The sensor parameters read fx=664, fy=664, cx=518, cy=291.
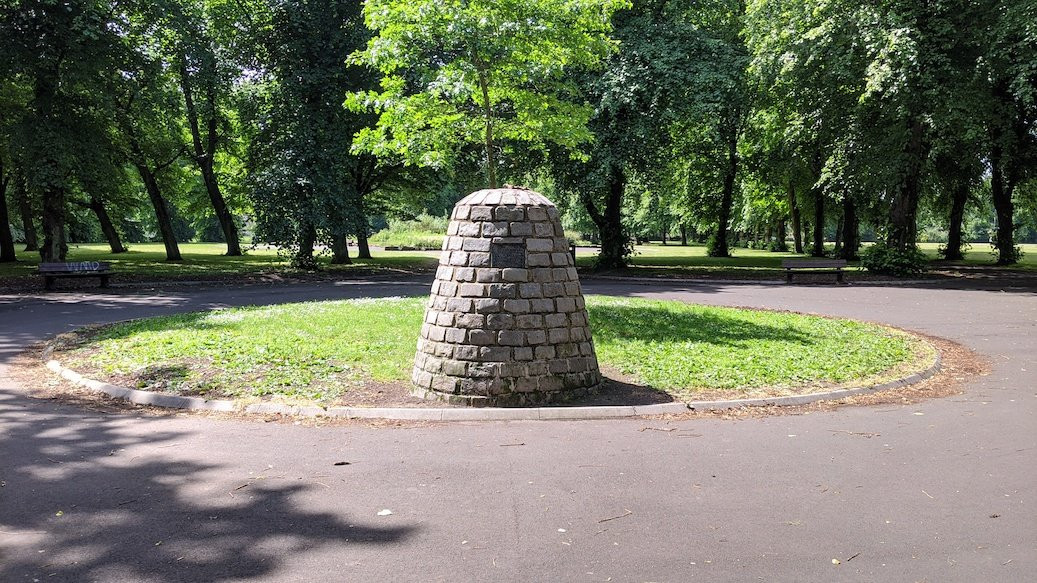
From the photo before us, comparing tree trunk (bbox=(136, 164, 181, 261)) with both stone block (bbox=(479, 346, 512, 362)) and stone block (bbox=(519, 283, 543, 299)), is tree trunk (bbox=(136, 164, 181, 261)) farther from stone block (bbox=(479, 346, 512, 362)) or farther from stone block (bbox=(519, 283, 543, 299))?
stone block (bbox=(519, 283, 543, 299))

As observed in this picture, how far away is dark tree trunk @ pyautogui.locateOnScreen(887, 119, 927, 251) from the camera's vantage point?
78.3ft

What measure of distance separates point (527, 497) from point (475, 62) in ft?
39.1

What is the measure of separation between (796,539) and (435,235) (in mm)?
51573

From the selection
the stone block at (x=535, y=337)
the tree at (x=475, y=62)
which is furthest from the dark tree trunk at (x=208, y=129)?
the stone block at (x=535, y=337)

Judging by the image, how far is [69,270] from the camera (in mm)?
19578

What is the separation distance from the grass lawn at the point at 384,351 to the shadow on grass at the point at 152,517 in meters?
2.02

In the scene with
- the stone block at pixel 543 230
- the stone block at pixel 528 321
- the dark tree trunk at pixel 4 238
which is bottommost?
the stone block at pixel 528 321

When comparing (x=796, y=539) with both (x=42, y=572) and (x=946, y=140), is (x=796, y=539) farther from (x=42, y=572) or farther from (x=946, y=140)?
(x=946, y=140)

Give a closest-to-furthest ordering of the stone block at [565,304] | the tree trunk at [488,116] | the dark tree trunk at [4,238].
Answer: the stone block at [565,304]
the tree trunk at [488,116]
the dark tree trunk at [4,238]

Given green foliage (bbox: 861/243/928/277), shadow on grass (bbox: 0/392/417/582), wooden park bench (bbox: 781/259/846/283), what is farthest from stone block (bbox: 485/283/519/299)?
green foliage (bbox: 861/243/928/277)

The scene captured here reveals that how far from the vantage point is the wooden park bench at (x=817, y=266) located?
22.0m

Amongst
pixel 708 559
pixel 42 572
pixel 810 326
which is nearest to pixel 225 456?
pixel 42 572

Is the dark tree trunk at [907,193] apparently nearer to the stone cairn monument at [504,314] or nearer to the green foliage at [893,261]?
the green foliage at [893,261]

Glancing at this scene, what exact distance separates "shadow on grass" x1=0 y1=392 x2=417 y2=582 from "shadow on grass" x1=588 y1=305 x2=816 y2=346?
6814 mm
